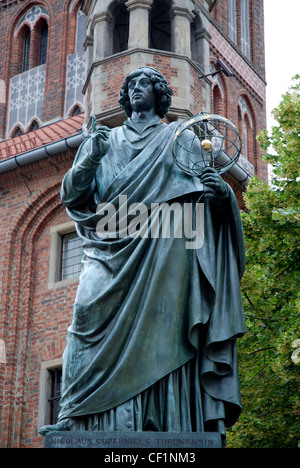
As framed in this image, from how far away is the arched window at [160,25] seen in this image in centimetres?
2273

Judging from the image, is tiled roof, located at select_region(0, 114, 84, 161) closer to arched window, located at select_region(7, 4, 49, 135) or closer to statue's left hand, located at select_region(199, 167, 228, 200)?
arched window, located at select_region(7, 4, 49, 135)

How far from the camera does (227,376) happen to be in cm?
522

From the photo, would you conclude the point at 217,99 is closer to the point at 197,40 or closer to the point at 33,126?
the point at 33,126

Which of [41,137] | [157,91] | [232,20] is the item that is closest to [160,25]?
[41,137]

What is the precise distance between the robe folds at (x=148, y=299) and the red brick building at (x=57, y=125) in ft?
51.6

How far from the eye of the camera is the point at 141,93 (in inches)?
232

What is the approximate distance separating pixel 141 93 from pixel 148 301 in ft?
4.15

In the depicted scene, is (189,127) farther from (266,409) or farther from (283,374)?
(266,409)

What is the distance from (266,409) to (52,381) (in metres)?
8.51

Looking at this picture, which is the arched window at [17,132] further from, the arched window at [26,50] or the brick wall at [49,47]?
the arched window at [26,50]

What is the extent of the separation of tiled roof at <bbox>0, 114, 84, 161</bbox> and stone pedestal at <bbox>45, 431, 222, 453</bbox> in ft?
64.9

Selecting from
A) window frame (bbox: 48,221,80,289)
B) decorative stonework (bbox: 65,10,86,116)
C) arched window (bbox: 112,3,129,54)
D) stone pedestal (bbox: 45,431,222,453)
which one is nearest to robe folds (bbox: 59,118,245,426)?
stone pedestal (bbox: 45,431,222,453)

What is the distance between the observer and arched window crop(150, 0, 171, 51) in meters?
22.7

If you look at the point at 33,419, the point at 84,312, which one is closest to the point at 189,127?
the point at 84,312
